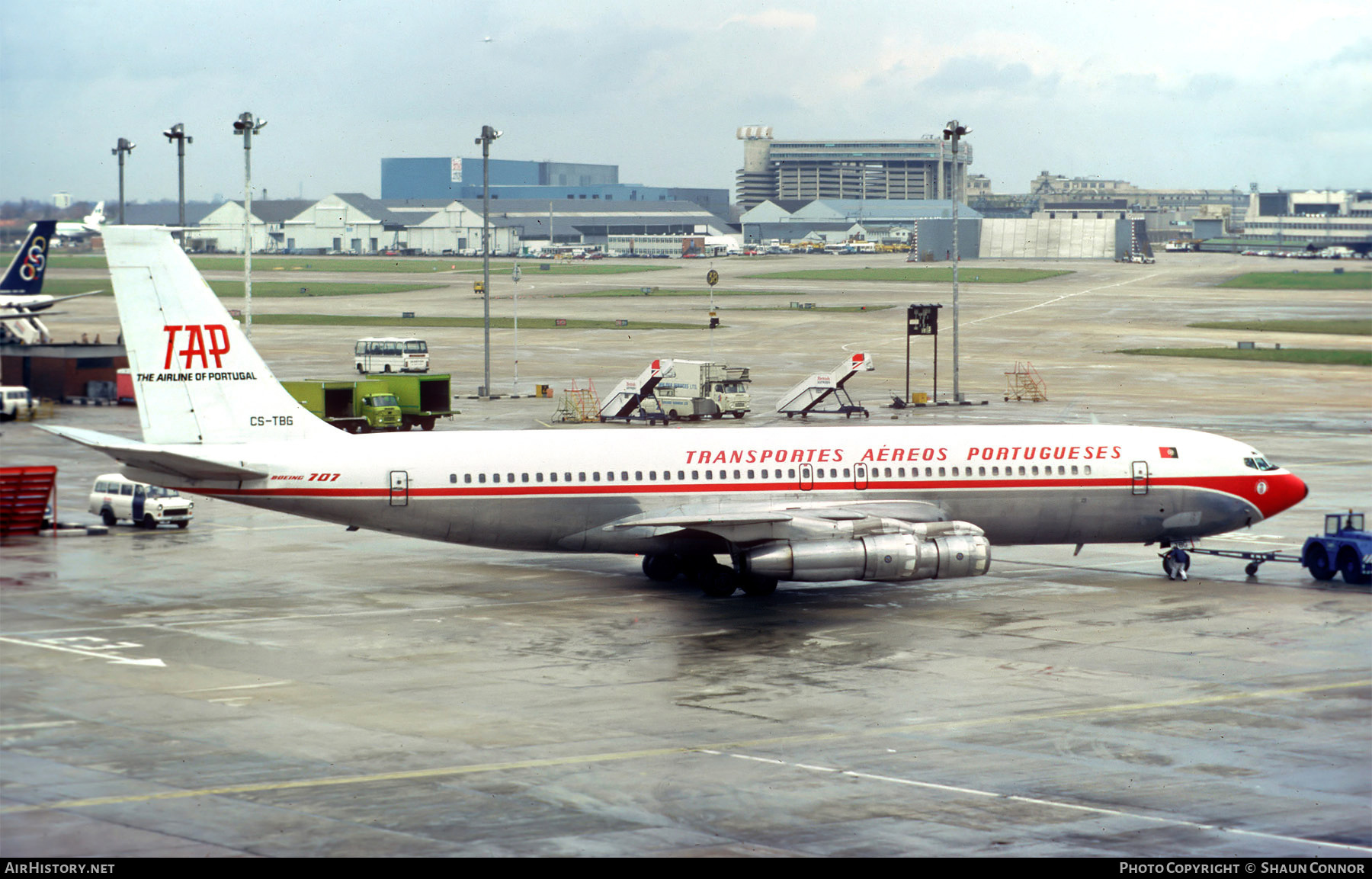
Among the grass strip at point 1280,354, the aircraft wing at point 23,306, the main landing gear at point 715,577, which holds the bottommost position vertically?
the main landing gear at point 715,577

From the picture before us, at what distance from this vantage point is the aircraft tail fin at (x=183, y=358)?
41.9 m

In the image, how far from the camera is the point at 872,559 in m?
40.0

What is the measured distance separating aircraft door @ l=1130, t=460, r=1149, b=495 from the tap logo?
26460mm

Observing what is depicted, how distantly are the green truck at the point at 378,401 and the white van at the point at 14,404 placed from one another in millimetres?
16212

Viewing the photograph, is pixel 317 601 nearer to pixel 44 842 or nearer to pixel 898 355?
pixel 44 842

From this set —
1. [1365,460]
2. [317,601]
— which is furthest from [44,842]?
[1365,460]

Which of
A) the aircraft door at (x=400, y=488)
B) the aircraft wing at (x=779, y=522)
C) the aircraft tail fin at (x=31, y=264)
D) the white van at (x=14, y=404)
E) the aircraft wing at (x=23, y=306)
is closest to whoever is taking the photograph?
the aircraft wing at (x=779, y=522)

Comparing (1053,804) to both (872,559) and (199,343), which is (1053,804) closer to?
(872,559)

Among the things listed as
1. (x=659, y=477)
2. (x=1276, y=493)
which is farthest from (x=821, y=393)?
(x=659, y=477)

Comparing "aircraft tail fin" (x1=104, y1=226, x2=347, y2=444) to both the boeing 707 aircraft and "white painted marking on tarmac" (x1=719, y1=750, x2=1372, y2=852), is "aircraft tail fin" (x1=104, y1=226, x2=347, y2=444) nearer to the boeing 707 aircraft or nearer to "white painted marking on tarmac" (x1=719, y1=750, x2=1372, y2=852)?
the boeing 707 aircraft

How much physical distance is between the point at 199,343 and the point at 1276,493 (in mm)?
32105

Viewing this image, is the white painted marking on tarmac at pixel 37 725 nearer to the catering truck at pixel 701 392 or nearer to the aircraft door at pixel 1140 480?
the aircraft door at pixel 1140 480

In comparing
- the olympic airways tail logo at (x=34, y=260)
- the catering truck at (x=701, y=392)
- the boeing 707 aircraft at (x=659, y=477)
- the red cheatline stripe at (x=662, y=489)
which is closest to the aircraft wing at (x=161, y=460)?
the boeing 707 aircraft at (x=659, y=477)

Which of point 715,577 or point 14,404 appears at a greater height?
point 14,404
